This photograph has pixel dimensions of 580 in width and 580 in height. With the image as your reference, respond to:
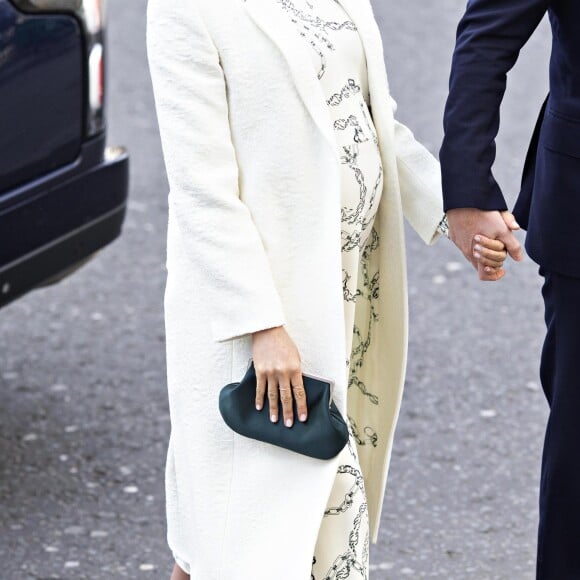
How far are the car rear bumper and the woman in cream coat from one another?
115cm

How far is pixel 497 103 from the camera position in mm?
2395

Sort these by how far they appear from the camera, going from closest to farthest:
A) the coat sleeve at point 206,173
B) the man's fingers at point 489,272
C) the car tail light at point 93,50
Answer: the coat sleeve at point 206,173 < the man's fingers at point 489,272 < the car tail light at point 93,50

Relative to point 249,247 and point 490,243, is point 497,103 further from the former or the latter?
point 249,247

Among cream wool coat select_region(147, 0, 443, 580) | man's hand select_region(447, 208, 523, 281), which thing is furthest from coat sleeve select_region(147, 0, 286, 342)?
man's hand select_region(447, 208, 523, 281)

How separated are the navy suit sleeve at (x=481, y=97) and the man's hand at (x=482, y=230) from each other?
0.07 feet

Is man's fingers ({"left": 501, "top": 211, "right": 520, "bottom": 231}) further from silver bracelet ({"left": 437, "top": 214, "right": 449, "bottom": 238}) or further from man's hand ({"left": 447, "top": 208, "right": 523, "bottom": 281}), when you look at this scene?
silver bracelet ({"left": 437, "top": 214, "right": 449, "bottom": 238})

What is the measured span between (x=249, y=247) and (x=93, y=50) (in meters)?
1.62

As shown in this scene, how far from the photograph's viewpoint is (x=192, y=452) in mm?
2441

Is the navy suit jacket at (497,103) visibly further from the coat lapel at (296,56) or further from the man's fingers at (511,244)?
the coat lapel at (296,56)

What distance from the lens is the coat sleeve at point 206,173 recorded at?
2213 mm

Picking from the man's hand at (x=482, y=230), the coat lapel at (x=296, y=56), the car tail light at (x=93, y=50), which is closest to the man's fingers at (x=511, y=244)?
the man's hand at (x=482, y=230)

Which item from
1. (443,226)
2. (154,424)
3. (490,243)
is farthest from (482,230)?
(154,424)

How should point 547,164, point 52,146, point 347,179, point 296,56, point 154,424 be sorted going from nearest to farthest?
point 296,56, point 347,179, point 547,164, point 52,146, point 154,424

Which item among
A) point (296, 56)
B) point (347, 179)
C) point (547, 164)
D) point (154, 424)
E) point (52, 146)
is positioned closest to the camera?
point (296, 56)
